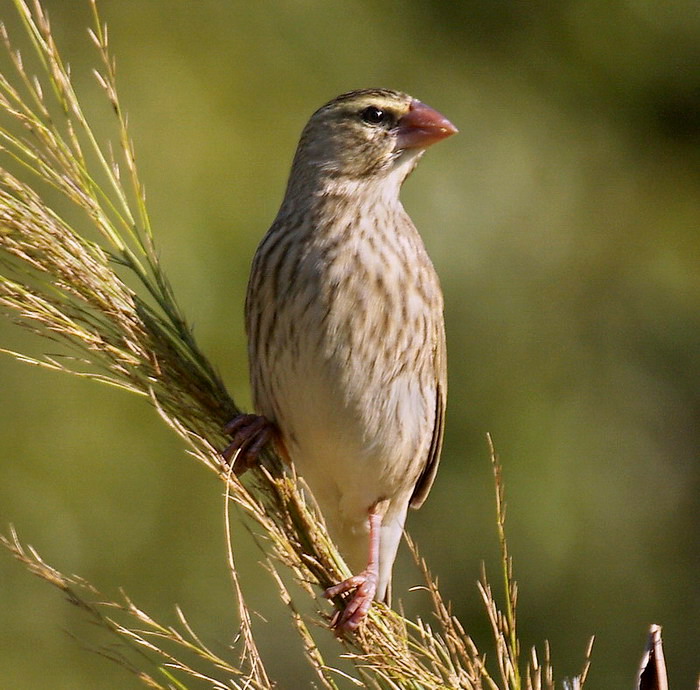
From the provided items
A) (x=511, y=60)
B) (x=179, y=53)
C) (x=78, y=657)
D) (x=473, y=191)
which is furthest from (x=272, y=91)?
(x=78, y=657)

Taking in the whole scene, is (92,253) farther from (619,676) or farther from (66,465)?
(619,676)

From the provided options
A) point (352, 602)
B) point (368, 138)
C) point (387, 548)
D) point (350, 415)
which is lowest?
point (387, 548)

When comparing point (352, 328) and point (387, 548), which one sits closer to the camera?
point (352, 328)

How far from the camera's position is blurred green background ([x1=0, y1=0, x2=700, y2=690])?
671cm

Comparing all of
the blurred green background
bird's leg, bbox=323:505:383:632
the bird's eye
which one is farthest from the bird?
the blurred green background

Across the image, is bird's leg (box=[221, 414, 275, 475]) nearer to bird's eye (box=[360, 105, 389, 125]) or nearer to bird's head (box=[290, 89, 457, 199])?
bird's head (box=[290, 89, 457, 199])

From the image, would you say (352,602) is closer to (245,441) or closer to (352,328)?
(245,441)

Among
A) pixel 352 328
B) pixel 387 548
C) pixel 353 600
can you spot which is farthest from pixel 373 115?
pixel 353 600

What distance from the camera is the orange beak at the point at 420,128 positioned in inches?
162

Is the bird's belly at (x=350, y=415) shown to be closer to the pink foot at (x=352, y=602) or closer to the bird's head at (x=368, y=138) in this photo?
the bird's head at (x=368, y=138)

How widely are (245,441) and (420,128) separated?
1.16 metres

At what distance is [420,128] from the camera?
13.6 feet

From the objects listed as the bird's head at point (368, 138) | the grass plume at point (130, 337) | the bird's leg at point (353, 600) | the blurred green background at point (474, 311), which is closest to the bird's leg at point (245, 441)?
the grass plume at point (130, 337)

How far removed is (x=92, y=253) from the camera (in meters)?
3.06
